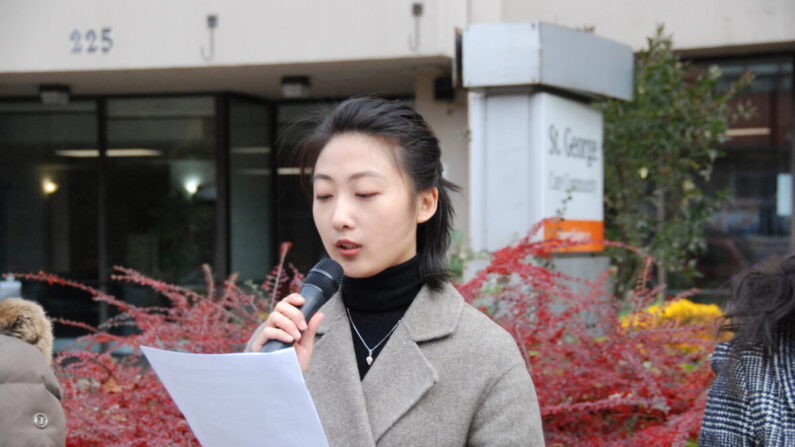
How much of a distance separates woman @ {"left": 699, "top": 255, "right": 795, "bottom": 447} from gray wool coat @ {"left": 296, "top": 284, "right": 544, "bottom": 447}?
47cm

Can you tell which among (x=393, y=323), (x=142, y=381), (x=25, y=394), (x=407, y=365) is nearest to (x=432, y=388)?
(x=407, y=365)

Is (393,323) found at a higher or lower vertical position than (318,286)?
lower

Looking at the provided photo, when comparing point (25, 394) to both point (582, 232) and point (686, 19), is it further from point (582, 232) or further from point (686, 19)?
point (686, 19)

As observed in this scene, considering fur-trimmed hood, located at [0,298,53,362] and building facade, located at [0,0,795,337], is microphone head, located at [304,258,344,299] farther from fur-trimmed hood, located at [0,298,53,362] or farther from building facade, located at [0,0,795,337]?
building facade, located at [0,0,795,337]

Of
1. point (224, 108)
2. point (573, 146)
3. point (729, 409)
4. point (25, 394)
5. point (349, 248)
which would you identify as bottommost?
point (25, 394)

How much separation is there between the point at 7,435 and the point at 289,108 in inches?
391

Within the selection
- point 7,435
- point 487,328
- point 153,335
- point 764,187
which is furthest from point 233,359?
point 764,187

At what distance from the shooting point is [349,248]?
1.90 meters

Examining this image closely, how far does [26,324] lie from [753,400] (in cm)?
246

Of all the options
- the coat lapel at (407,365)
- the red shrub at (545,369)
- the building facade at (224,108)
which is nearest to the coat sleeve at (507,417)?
the coat lapel at (407,365)

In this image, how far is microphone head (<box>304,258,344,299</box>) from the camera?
1.79 m

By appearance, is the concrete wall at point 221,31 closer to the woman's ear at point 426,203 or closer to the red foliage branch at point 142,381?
the red foliage branch at point 142,381

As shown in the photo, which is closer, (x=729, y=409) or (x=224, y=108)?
(x=729, y=409)

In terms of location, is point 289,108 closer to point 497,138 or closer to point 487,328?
point 497,138
